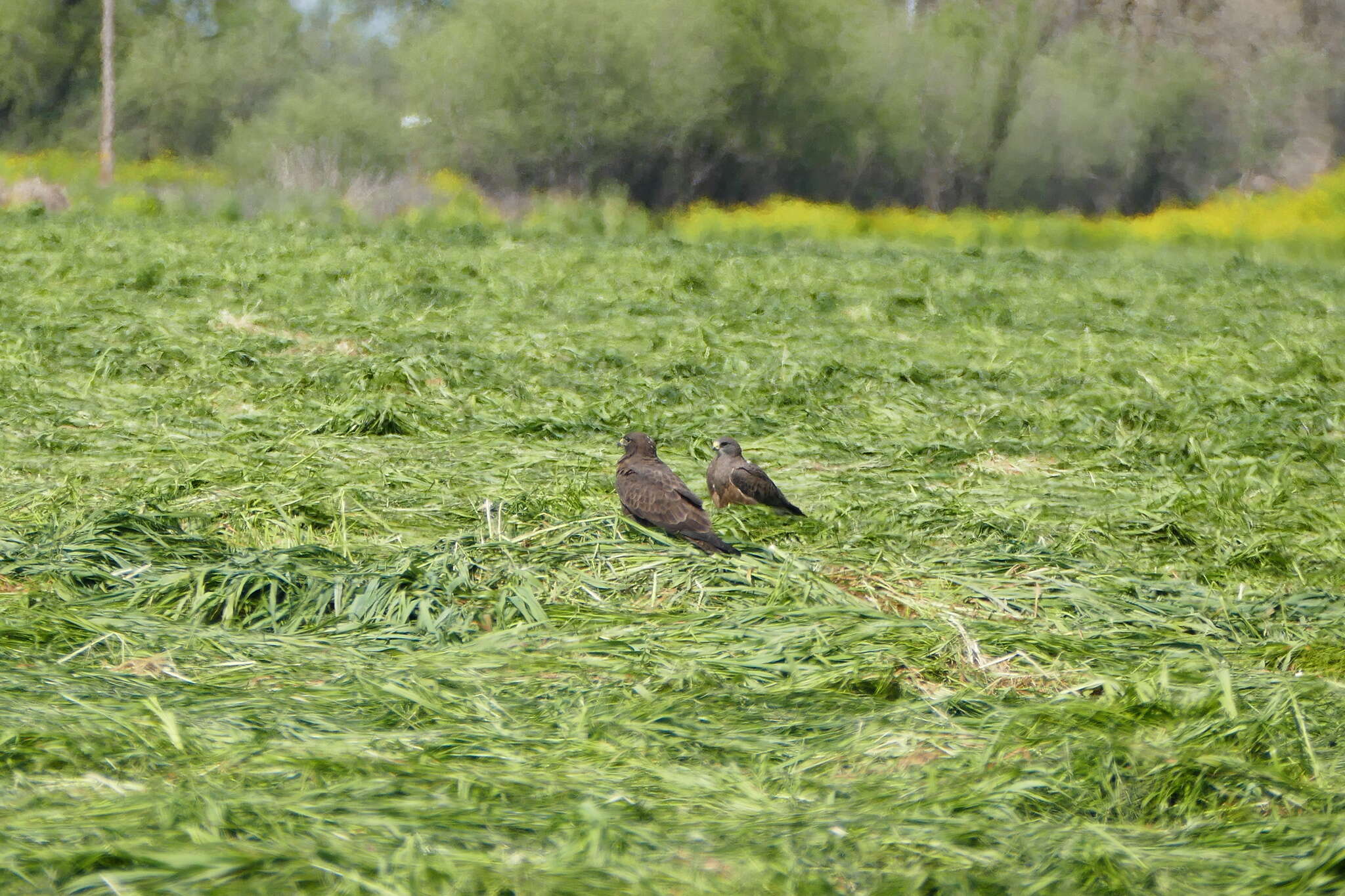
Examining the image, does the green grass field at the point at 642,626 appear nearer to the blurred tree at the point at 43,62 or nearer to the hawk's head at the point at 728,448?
the hawk's head at the point at 728,448

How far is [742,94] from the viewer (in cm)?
3131

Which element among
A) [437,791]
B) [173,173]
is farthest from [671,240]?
[437,791]

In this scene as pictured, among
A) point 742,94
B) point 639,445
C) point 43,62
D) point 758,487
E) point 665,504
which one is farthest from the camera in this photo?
point 43,62

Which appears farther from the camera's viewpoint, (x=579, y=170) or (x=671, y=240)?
(x=579, y=170)

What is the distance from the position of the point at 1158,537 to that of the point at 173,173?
2643cm

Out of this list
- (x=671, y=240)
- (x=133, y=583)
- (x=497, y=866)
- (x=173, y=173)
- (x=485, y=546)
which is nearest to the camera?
(x=497, y=866)

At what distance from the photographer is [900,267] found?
18.9 metres

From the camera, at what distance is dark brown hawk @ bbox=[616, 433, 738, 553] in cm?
535

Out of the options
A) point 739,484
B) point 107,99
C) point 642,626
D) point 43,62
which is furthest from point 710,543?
point 43,62

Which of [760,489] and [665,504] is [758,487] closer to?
[760,489]

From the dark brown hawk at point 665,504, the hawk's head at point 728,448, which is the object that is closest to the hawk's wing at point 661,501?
the dark brown hawk at point 665,504

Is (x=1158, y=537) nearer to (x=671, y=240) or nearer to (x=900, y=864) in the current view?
(x=900, y=864)

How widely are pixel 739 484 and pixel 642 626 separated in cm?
168

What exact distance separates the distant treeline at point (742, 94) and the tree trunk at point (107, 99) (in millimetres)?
648
